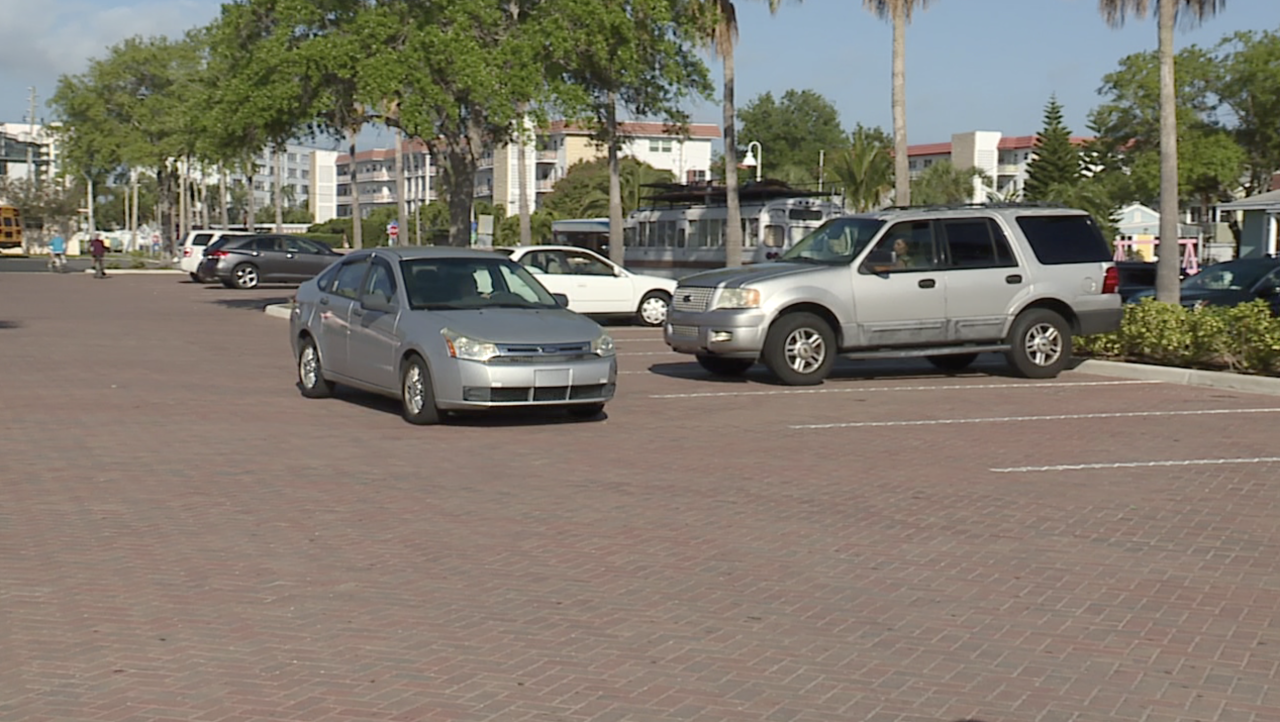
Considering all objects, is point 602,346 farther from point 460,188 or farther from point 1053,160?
point 1053,160

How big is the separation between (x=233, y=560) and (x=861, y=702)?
378 centimetres

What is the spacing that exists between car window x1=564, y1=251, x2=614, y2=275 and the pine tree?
74435 mm

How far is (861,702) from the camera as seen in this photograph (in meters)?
5.84

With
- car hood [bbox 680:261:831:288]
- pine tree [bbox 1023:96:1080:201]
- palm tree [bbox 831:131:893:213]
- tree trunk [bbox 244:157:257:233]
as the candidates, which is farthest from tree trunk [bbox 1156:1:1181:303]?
pine tree [bbox 1023:96:1080:201]

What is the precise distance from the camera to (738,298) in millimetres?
17578

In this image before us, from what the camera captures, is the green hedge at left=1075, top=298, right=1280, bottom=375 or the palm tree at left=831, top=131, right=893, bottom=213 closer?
the green hedge at left=1075, top=298, right=1280, bottom=375

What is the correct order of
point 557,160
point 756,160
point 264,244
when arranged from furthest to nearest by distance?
point 557,160
point 756,160
point 264,244

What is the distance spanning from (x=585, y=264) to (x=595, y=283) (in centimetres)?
43

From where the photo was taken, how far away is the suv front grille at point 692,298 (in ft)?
58.7

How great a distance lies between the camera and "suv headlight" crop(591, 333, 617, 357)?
45.1 feet

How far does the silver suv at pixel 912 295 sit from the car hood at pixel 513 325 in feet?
12.7

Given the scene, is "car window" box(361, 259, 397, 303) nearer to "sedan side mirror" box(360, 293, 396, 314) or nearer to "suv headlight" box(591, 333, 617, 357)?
"sedan side mirror" box(360, 293, 396, 314)

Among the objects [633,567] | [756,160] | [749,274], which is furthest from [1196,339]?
[756,160]

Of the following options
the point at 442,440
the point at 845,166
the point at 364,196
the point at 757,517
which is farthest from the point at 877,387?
the point at 364,196
